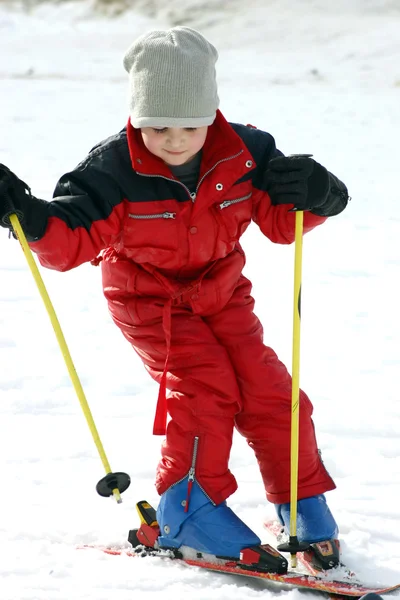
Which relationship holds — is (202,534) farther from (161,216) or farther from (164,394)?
(161,216)

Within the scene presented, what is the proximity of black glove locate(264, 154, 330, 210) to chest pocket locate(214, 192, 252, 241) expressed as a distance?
0.14m

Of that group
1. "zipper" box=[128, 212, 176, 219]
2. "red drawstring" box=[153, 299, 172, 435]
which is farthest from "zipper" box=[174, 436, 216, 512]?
"zipper" box=[128, 212, 176, 219]

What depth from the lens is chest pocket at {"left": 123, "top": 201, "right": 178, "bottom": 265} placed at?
2906 millimetres

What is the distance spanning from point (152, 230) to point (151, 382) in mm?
1561

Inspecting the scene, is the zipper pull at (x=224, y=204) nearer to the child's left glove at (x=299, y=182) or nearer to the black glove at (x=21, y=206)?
the child's left glove at (x=299, y=182)

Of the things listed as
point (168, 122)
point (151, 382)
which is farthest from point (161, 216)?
point (151, 382)

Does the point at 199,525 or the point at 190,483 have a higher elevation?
the point at 190,483

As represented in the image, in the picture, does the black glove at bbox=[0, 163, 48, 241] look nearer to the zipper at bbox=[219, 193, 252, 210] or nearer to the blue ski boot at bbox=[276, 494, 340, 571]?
the zipper at bbox=[219, 193, 252, 210]

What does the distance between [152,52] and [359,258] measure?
370cm

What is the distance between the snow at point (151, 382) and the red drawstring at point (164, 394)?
433 mm

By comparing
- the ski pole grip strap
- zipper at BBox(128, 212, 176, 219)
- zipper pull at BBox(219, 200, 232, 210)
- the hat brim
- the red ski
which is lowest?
the red ski

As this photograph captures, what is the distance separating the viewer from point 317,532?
2.92 m

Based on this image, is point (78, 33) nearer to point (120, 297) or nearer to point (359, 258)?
point (359, 258)

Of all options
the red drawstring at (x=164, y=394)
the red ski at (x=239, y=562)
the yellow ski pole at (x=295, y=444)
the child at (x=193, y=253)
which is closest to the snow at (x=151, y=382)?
the red ski at (x=239, y=562)
